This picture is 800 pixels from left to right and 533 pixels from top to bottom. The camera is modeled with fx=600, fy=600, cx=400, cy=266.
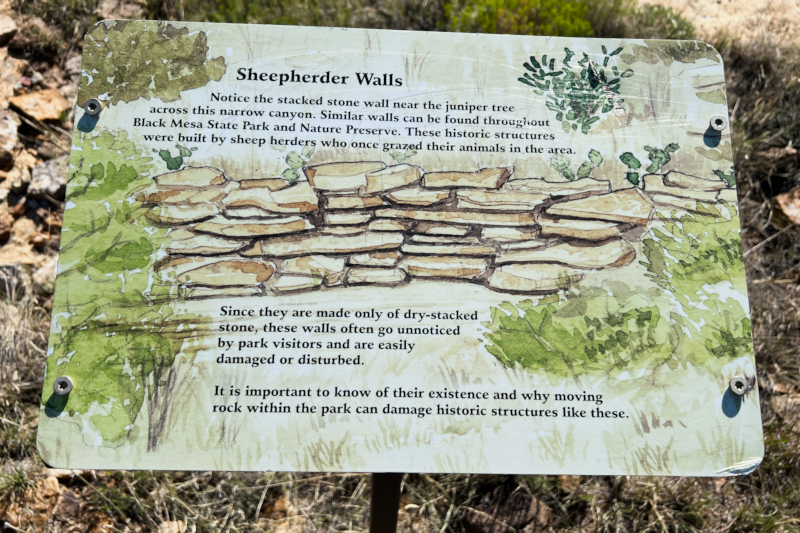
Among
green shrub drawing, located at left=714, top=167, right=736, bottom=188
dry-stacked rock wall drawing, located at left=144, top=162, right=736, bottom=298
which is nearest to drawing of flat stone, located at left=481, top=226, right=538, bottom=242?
dry-stacked rock wall drawing, located at left=144, top=162, right=736, bottom=298

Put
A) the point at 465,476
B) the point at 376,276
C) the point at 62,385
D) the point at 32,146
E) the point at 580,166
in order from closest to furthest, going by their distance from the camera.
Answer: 1. the point at 62,385
2. the point at 376,276
3. the point at 580,166
4. the point at 465,476
5. the point at 32,146

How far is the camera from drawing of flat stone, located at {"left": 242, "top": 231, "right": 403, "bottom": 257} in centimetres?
167

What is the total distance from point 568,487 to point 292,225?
178 centimetres

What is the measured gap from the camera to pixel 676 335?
5.42ft

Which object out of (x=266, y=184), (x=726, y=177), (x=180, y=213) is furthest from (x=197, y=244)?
(x=726, y=177)

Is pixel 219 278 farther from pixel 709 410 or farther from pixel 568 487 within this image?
pixel 568 487

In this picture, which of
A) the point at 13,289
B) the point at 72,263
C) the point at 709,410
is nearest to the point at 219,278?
the point at 72,263

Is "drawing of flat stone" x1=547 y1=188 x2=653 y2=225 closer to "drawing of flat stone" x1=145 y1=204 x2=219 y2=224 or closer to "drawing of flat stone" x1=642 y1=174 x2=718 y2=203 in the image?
"drawing of flat stone" x1=642 y1=174 x2=718 y2=203

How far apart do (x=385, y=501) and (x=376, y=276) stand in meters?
0.72

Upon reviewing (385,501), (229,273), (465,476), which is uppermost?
(229,273)

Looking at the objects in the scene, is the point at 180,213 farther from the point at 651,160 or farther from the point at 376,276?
the point at 651,160

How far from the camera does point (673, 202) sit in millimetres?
1755

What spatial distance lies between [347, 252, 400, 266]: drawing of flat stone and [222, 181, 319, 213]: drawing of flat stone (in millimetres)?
188

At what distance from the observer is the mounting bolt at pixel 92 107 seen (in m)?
1.73
